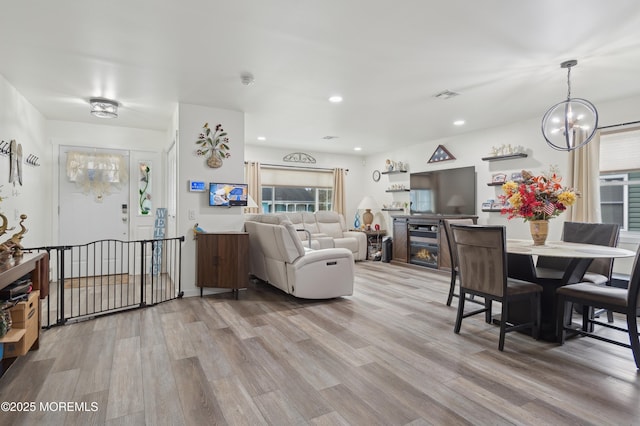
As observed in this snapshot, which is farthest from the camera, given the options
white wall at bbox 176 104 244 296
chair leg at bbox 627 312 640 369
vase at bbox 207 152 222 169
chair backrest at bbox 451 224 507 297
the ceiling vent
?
vase at bbox 207 152 222 169

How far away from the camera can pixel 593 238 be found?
3.62 m

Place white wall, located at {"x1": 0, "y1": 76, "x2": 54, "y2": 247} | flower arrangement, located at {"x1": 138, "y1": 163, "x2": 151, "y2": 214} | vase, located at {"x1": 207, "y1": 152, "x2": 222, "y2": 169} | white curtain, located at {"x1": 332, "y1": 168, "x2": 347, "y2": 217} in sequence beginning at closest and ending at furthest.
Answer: white wall, located at {"x1": 0, "y1": 76, "x2": 54, "y2": 247} < vase, located at {"x1": 207, "y1": 152, "x2": 222, "y2": 169} < flower arrangement, located at {"x1": 138, "y1": 163, "x2": 151, "y2": 214} < white curtain, located at {"x1": 332, "y1": 168, "x2": 347, "y2": 217}

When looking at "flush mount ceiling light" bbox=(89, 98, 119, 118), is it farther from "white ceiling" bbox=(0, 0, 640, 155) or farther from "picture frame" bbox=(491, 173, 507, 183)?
"picture frame" bbox=(491, 173, 507, 183)

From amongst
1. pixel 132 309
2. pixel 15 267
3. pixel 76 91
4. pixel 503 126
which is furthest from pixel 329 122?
pixel 15 267

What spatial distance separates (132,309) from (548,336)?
4.10m

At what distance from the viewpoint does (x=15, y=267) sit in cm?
221

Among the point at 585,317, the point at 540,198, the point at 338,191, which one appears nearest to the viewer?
the point at 585,317

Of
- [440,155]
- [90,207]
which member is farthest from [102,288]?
[440,155]

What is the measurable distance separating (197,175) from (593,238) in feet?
15.1

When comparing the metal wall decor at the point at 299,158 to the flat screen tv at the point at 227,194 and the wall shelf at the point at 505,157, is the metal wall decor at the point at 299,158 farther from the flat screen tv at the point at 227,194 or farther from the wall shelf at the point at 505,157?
the wall shelf at the point at 505,157

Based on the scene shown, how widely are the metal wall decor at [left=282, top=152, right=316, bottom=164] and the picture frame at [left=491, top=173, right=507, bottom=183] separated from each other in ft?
12.8

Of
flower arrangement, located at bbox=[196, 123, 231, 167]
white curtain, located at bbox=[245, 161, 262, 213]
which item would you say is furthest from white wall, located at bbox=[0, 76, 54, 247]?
white curtain, located at bbox=[245, 161, 262, 213]

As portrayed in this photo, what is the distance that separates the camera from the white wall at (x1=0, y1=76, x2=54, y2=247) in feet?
11.8

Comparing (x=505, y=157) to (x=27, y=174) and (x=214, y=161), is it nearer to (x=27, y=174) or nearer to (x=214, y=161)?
(x=214, y=161)
